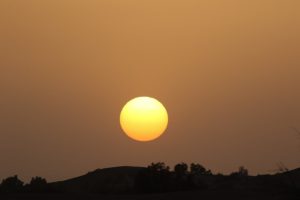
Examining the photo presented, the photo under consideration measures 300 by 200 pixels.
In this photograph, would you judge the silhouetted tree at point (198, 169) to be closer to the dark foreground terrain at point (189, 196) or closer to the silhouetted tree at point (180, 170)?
the silhouetted tree at point (180, 170)

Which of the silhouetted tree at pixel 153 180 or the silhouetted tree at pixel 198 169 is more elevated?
the silhouetted tree at pixel 198 169

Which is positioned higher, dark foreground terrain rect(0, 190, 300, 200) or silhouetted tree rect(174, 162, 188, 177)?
silhouetted tree rect(174, 162, 188, 177)

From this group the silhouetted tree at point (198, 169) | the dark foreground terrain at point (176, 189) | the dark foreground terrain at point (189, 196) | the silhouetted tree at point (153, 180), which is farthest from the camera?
the silhouetted tree at point (198, 169)

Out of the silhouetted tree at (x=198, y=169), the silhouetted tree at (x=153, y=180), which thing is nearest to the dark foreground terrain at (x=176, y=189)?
the silhouetted tree at (x=153, y=180)

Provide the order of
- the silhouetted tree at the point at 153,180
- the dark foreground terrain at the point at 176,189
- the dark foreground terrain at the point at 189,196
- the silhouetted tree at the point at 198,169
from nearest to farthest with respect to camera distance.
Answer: the dark foreground terrain at the point at 189,196, the dark foreground terrain at the point at 176,189, the silhouetted tree at the point at 153,180, the silhouetted tree at the point at 198,169

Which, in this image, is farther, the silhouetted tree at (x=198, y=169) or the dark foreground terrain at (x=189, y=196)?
the silhouetted tree at (x=198, y=169)

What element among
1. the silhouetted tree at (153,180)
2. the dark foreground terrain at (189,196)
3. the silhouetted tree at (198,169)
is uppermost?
the silhouetted tree at (198,169)

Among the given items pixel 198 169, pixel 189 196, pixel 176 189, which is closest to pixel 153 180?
pixel 176 189

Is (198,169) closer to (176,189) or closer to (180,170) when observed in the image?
(180,170)

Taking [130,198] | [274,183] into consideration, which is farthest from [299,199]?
[130,198]

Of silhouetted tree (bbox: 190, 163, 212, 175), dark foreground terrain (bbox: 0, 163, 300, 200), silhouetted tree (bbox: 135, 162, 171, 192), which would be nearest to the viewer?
dark foreground terrain (bbox: 0, 163, 300, 200)

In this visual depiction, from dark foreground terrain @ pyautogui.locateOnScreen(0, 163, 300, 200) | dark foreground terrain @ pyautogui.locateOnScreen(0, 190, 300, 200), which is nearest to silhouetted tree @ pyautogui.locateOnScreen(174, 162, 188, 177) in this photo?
dark foreground terrain @ pyautogui.locateOnScreen(0, 163, 300, 200)

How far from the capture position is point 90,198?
32.8 metres

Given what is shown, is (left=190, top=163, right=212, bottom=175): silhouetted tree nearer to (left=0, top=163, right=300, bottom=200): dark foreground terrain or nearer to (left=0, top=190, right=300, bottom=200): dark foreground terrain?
(left=0, top=163, right=300, bottom=200): dark foreground terrain
